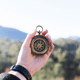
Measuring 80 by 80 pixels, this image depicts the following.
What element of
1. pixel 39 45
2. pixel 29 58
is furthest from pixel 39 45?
pixel 29 58

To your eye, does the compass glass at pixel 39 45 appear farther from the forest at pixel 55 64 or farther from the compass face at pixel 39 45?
the forest at pixel 55 64

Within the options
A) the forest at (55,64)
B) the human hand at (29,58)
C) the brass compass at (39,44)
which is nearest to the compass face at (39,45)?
the brass compass at (39,44)

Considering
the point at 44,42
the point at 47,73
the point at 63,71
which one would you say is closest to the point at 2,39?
the point at 47,73

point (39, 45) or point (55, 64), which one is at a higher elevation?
point (39, 45)

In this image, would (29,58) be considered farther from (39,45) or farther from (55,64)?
(55,64)

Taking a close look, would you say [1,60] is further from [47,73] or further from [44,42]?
[44,42]

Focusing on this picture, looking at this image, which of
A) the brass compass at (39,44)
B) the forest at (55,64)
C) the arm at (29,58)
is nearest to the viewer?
the arm at (29,58)

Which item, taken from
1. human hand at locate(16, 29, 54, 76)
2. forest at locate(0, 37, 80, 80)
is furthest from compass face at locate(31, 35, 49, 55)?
forest at locate(0, 37, 80, 80)

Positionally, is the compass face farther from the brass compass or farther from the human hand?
the human hand
